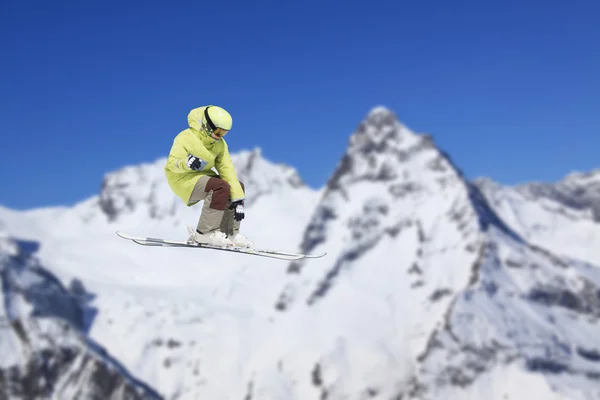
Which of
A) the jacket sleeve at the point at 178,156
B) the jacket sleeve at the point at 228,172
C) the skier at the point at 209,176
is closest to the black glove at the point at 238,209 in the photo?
the skier at the point at 209,176

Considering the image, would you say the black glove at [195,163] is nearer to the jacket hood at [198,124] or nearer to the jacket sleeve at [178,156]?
the jacket sleeve at [178,156]

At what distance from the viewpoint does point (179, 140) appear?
20203 millimetres

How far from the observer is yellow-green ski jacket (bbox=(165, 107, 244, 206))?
20188 mm

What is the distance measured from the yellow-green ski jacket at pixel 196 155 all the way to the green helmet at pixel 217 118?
44 centimetres

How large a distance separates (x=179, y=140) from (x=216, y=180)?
5.85 ft

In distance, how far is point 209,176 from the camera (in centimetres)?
2152

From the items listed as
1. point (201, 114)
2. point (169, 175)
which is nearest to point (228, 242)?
point (169, 175)

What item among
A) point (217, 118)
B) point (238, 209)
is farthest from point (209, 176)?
point (217, 118)

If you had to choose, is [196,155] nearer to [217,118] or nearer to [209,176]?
[217,118]

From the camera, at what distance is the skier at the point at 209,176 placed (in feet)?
65.5

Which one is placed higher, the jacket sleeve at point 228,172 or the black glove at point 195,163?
the jacket sleeve at point 228,172

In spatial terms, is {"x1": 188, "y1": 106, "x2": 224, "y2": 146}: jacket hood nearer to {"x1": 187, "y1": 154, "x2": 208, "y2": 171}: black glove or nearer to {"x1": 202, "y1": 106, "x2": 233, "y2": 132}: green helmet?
{"x1": 202, "y1": 106, "x2": 233, "y2": 132}: green helmet

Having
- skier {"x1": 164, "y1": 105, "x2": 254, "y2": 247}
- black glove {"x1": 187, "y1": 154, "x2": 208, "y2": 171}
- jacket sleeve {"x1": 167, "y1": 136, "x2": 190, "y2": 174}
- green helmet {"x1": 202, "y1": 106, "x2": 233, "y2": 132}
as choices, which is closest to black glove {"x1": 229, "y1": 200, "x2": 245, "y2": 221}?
skier {"x1": 164, "y1": 105, "x2": 254, "y2": 247}

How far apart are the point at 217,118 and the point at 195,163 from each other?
1.39 metres
